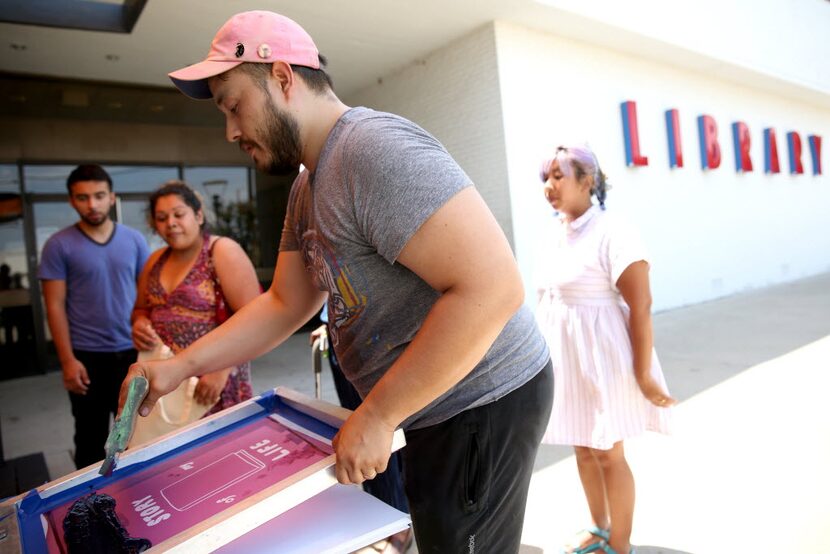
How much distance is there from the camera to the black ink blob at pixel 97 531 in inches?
39.1

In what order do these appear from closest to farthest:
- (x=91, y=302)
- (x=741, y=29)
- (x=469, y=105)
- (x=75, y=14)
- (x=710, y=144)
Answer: (x=91, y=302)
(x=75, y=14)
(x=469, y=105)
(x=710, y=144)
(x=741, y=29)

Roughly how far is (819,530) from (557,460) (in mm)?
1405

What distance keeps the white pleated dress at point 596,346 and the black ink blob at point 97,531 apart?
69.2 inches

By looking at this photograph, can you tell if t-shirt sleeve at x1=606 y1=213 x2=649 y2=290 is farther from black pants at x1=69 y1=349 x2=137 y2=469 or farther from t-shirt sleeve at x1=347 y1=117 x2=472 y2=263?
black pants at x1=69 y1=349 x2=137 y2=469

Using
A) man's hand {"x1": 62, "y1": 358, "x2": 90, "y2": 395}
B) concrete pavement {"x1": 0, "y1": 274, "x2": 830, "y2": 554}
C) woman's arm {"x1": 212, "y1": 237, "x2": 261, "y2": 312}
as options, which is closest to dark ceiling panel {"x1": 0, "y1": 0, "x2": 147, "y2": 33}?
concrete pavement {"x1": 0, "y1": 274, "x2": 830, "y2": 554}

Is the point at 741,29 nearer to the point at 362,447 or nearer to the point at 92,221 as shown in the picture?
the point at 92,221

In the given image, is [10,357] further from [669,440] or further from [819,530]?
[819,530]

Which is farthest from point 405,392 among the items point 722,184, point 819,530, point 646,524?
point 722,184

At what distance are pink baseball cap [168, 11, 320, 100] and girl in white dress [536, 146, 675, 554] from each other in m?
1.53

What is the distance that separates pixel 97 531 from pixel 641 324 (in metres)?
1.96

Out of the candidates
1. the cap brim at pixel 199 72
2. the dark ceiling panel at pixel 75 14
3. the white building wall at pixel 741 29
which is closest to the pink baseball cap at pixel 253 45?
the cap brim at pixel 199 72

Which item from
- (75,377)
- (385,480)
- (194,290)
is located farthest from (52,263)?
(385,480)

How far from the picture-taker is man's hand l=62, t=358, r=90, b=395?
316cm

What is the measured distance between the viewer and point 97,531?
1.05 m
